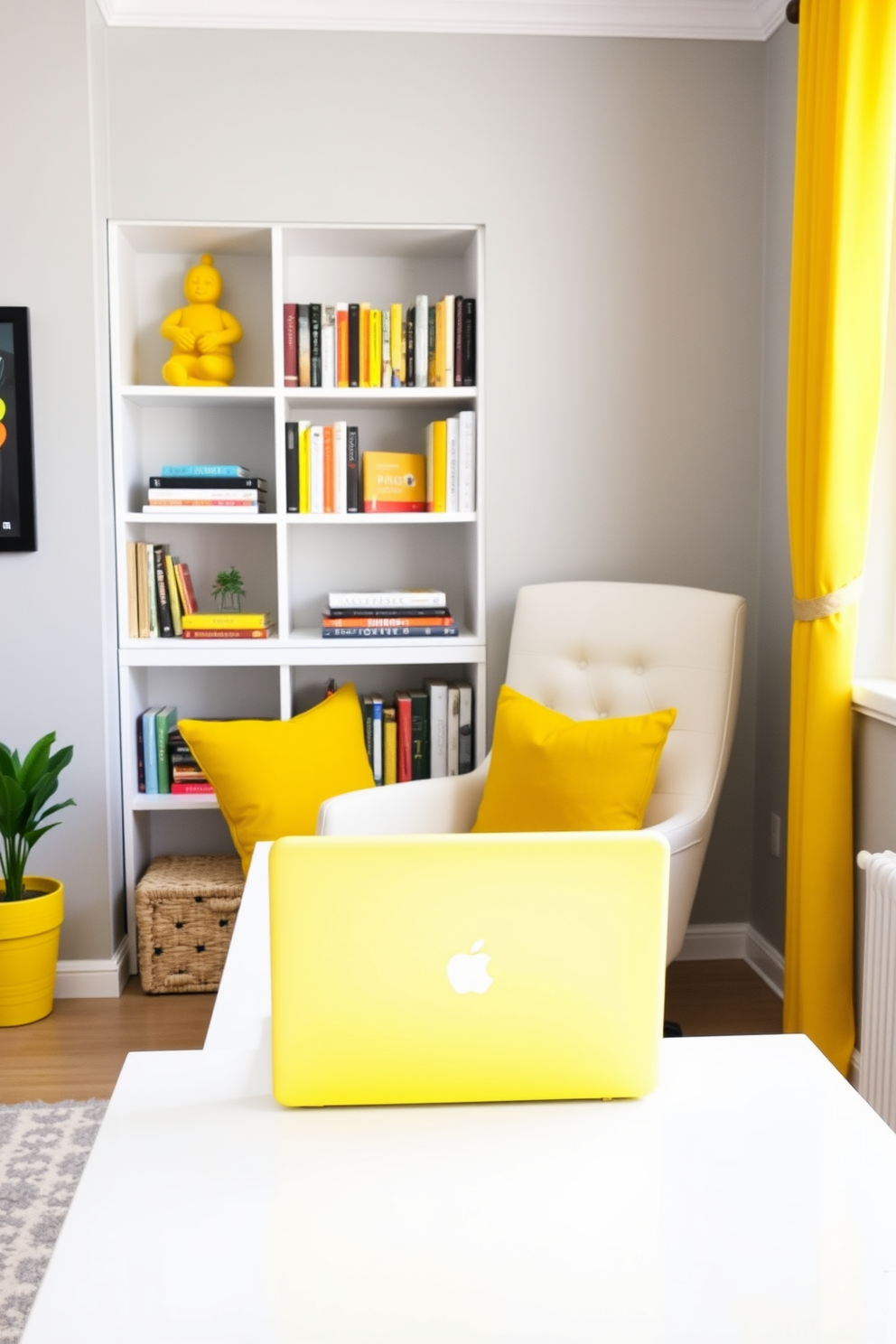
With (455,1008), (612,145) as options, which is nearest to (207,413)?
(612,145)

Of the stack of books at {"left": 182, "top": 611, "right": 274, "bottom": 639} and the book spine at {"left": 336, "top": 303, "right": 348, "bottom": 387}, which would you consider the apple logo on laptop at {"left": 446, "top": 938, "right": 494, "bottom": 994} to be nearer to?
the stack of books at {"left": 182, "top": 611, "right": 274, "bottom": 639}

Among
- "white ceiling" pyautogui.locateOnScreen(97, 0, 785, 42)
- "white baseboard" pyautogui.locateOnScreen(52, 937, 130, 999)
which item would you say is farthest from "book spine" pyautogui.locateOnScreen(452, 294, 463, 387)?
"white baseboard" pyautogui.locateOnScreen(52, 937, 130, 999)

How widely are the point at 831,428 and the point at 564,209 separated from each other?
3.72 feet

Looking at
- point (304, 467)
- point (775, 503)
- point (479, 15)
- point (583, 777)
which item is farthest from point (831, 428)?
point (479, 15)

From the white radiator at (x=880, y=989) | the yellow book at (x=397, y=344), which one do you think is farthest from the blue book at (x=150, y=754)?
the white radiator at (x=880, y=989)

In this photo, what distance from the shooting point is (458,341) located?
3.13 metres

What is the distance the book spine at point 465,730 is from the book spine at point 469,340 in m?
0.84

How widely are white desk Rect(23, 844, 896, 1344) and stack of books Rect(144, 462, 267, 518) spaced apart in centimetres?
211

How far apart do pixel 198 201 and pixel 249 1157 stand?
2601 mm

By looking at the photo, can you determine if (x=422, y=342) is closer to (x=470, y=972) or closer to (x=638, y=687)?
(x=638, y=687)

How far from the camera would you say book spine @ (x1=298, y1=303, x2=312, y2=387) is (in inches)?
122

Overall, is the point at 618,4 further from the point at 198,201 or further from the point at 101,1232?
the point at 101,1232

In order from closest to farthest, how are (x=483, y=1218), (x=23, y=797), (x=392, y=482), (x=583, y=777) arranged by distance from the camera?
(x=483, y=1218)
(x=583, y=777)
(x=23, y=797)
(x=392, y=482)

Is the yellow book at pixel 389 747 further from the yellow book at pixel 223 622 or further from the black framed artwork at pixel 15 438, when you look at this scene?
the black framed artwork at pixel 15 438
